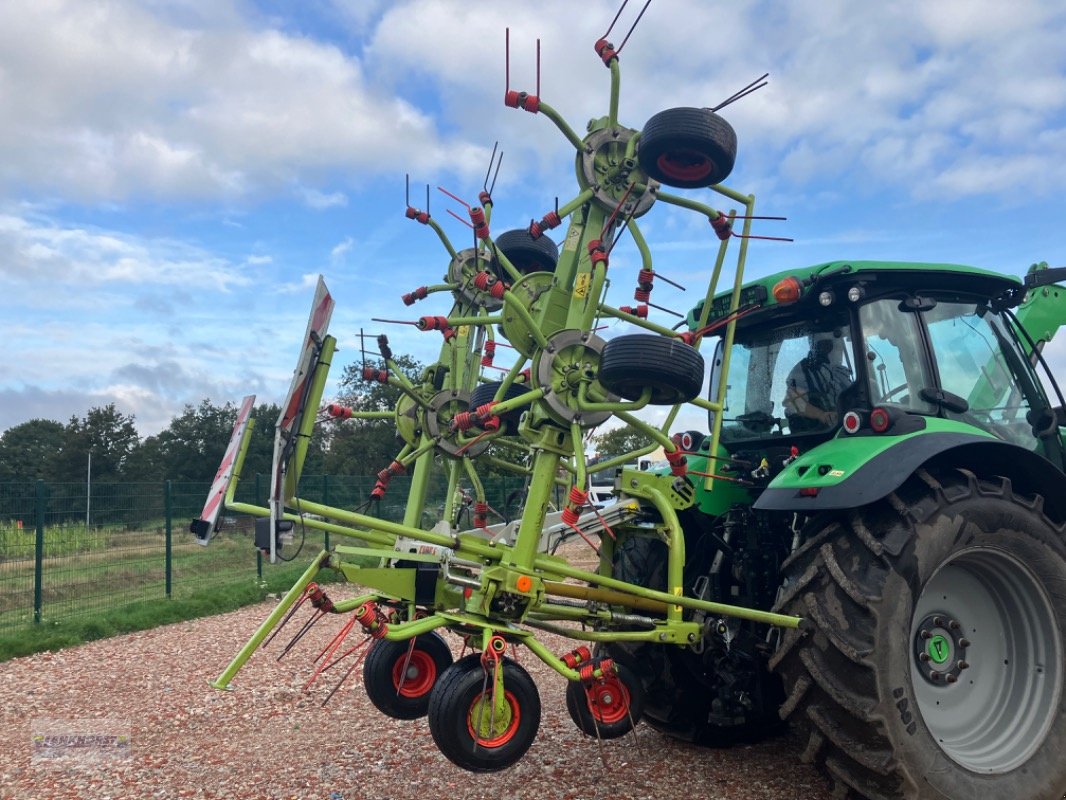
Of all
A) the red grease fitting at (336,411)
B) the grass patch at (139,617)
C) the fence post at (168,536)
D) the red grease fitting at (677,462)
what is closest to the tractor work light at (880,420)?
the red grease fitting at (677,462)

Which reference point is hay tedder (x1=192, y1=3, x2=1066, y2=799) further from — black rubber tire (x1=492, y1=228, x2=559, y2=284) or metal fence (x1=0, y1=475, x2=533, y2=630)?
metal fence (x1=0, y1=475, x2=533, y2=630)

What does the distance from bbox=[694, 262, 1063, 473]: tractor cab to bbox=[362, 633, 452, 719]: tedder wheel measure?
1.86 meters

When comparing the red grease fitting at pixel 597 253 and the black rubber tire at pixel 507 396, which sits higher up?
the red grease fitting at pixel 597 253

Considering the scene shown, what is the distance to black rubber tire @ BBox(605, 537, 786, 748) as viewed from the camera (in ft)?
14.8

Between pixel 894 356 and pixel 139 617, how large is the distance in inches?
324

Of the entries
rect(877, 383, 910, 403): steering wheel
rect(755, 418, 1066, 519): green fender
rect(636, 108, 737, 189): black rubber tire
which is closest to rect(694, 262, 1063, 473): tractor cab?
rect(877, 383, 910, 403): steering wheel

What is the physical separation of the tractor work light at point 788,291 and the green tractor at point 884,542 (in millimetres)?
18

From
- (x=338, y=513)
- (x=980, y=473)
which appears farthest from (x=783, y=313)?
(x=338, y=513)

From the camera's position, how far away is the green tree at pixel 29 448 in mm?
52688

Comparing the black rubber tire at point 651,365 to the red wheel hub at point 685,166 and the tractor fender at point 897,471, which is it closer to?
the tractor fender at point 897,471

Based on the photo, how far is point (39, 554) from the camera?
362 inches

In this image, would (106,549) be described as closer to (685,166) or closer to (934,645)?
(685,166)

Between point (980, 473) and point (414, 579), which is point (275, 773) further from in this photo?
point (980, 473)

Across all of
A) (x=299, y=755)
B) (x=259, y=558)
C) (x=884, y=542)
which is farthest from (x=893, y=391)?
(x=259, y=558)
